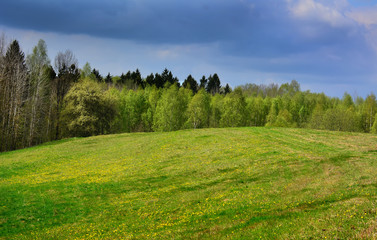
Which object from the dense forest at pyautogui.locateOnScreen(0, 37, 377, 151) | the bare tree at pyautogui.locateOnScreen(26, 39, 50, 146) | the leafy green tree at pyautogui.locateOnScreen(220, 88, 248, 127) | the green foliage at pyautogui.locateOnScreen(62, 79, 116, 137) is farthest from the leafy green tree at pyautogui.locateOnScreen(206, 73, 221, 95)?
the bare tree at pyautogui.locateOnScreen(26, 39, 50, 146)

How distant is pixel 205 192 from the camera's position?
20.5 m

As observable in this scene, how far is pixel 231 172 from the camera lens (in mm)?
25594

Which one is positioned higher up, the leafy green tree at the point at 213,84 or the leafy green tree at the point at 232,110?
the leafy green tree at the point at 213,84

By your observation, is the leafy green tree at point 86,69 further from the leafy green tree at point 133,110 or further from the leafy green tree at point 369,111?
the leafy green tree at point 369,111

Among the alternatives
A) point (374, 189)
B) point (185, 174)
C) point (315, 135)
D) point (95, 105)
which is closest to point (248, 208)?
point (374, 189)

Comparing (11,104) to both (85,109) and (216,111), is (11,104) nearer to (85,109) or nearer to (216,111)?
(85,109)

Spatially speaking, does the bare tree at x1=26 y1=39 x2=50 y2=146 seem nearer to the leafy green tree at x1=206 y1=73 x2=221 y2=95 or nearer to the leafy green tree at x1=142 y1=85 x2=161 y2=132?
the leafy green tree at x1=142 y1=85 x2=161 y2=132

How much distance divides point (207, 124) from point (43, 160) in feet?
246

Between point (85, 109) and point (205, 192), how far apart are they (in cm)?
5913

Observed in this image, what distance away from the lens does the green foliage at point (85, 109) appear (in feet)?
227

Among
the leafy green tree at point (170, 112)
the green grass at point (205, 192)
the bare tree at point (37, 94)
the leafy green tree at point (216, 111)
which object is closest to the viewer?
the green grass at point (205, 192)

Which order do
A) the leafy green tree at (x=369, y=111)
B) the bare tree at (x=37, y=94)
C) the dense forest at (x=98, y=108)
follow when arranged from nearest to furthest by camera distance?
the dense forest at (x=98, y=108) → the bare tree at (x=37, y=94) → the leafy green tree at (x=369, y=111)

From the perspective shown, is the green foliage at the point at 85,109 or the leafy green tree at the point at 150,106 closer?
the green foliage at the point at 85,109

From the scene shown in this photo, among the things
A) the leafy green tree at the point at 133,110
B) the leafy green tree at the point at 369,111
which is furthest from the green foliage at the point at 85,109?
the leafy green tree at the point at 369,111
